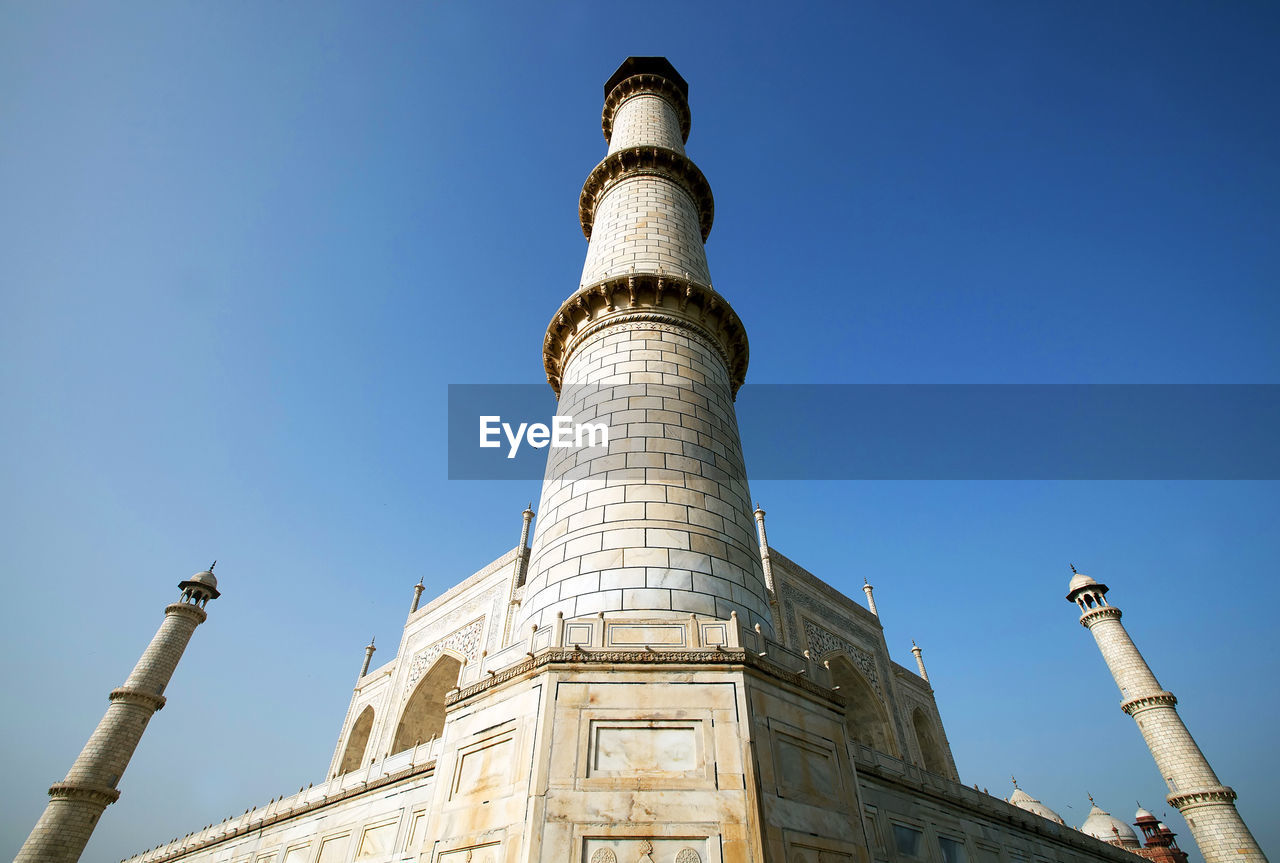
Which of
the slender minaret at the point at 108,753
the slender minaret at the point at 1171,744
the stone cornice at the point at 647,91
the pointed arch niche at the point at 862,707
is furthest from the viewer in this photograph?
the pointed arch niche at the point at 862,707

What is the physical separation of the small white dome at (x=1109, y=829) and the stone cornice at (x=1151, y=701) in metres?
11.8

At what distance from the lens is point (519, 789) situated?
168 inches

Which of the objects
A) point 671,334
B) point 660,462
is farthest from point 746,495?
point 671,334

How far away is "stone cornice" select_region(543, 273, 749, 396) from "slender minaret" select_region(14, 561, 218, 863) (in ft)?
64.2

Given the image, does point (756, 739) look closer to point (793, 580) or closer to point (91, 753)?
point (793, 580)

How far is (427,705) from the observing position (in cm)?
2062

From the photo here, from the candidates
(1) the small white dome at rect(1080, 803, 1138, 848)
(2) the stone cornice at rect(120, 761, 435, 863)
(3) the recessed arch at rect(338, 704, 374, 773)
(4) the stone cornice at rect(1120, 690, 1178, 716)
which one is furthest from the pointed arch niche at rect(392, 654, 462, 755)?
(1) the small white dome at rect(1080, 803, 1138, 848)

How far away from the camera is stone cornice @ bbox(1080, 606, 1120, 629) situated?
79.4 ft

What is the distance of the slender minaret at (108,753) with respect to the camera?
17672 mm

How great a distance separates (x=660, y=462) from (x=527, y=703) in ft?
8.39

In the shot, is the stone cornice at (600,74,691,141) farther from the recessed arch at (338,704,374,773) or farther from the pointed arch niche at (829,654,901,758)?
the recessed arch at (338,704,374,773)

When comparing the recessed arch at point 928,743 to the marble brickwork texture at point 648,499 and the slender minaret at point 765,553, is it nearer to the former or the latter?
the slender minaret at point 765,553

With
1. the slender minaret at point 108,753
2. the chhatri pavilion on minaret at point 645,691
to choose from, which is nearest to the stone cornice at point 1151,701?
the chhatri pavilion on minaret at point 645,691

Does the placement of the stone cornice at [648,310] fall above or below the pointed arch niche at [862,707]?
below
